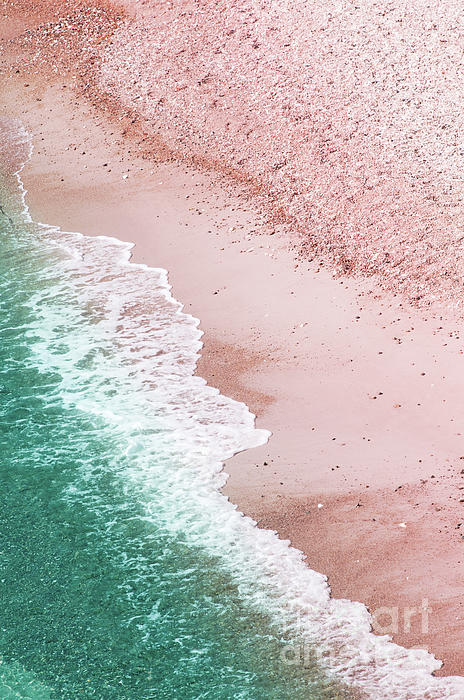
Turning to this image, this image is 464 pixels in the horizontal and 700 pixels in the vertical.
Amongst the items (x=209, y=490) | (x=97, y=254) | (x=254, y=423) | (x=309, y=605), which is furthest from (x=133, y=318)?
(x=309, y=605)

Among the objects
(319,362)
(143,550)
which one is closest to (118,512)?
(143,550)

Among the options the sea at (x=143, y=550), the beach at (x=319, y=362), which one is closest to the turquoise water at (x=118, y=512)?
the sea at (x=143, y=550)

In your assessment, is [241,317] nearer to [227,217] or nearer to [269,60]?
[227,217]

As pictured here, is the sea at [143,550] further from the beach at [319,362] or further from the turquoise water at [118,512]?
the beach at [319,362]

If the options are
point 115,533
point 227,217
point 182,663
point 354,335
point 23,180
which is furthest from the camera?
point 23,180

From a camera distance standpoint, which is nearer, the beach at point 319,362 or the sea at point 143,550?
the sea at point 143,550
